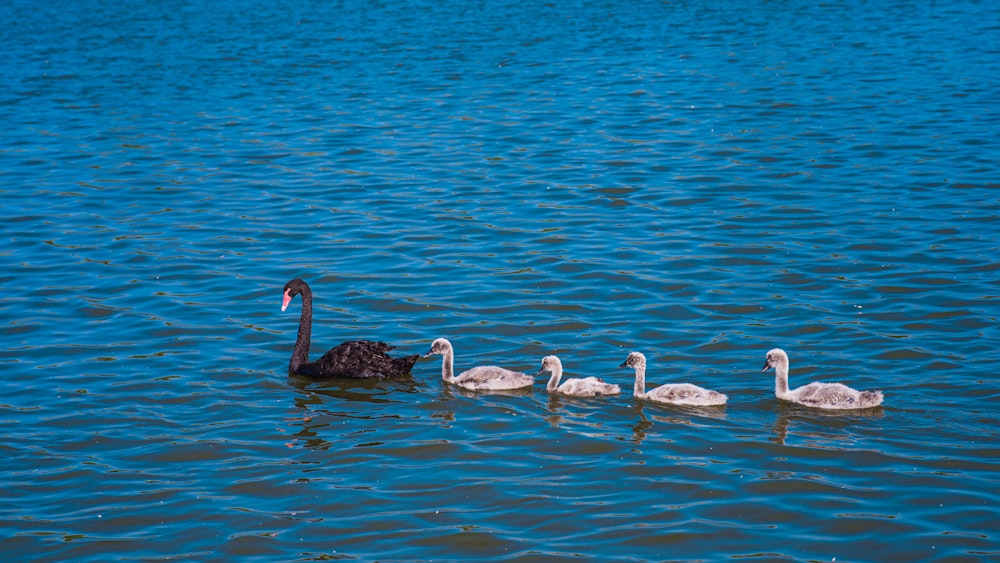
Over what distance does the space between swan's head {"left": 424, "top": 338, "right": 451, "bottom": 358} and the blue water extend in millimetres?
315

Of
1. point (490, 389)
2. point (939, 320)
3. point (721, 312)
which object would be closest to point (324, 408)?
point (490, 389)

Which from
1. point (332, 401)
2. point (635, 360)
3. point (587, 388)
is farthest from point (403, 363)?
point (635, 360)

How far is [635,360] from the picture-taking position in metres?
10.6

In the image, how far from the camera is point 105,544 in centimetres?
845

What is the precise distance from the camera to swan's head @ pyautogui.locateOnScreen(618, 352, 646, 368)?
415 inches

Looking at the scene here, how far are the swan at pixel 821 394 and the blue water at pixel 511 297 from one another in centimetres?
10

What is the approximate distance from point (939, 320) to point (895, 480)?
3664 millimetres

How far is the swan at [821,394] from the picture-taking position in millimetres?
9859

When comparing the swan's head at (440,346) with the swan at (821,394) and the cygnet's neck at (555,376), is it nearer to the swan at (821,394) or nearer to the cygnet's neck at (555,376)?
the cygnet's neck at (555,376)

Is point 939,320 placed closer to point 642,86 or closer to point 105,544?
point 105,544

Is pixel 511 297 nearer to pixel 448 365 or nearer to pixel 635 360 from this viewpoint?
pixel 448 365

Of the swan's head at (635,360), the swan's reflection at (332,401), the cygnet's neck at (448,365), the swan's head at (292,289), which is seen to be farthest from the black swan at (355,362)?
the swan's head at (635,360)

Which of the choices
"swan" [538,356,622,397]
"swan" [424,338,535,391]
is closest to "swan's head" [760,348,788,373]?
"swan" [538,356,622,397]

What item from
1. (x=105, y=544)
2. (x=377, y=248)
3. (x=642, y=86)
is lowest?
(x=105, y=544)
